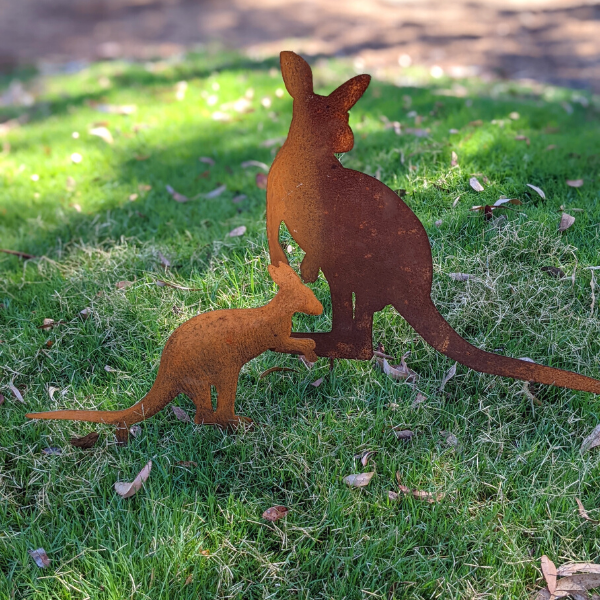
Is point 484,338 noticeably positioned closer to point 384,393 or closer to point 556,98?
point 384,393

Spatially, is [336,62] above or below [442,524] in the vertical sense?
above

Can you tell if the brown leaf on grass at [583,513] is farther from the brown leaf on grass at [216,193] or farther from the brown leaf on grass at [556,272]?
the brown leaf on grass at [216,193]

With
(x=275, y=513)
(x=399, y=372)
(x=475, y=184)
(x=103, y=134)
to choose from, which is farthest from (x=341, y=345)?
(x=103, y=134)

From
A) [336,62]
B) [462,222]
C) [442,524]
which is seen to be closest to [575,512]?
[442,524]

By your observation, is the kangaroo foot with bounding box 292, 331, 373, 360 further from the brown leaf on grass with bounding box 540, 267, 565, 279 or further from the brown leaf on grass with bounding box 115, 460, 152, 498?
the brown leaf on grass with bounding box 540, 267, 565, 279

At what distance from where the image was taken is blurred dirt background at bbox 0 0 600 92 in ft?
27.9

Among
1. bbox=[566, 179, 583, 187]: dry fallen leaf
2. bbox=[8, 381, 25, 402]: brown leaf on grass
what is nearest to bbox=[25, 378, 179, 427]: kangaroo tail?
bbox=[8, 381, 25, 402]: brown leaf on grass

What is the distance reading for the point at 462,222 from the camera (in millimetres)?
3080

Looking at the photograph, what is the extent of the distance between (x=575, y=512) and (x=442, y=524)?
0.47 m

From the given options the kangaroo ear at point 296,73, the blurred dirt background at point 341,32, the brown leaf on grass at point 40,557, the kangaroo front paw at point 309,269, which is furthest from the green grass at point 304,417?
the blurred dirt background at point 341,32

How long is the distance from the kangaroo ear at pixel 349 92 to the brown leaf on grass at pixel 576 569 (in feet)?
5.65

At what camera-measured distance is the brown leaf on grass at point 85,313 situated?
9.47 feet

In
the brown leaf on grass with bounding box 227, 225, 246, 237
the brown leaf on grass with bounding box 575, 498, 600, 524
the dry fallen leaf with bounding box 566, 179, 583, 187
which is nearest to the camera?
the brown leaf on grass with bounding box 575, 498, 600, 524

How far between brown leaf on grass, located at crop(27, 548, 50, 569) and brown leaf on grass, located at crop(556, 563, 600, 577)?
1661 mm
